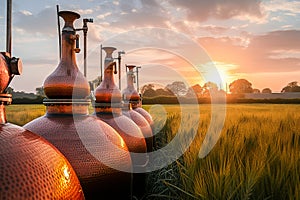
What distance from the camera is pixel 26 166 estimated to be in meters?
1.27

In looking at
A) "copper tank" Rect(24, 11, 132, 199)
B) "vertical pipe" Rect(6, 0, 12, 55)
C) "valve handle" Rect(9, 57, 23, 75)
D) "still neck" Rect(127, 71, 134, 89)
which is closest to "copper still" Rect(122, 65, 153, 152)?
"still neck" Rect(127, 71, 134, 89)

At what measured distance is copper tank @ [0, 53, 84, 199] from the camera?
3.93ft

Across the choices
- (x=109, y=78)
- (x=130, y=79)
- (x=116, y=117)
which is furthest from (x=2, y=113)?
(x=130, y=79)

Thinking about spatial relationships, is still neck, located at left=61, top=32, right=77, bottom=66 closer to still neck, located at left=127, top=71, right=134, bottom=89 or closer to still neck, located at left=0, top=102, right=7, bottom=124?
still neck, located at left=0, top=102, right=7, bottom=124

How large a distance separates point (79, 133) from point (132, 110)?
343cm

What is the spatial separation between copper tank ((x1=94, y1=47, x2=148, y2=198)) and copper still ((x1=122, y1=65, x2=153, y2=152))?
47.8 inches

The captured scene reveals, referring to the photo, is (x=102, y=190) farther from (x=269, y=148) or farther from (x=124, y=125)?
(x=269, y=148)

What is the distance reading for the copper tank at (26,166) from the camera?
1.20 metres

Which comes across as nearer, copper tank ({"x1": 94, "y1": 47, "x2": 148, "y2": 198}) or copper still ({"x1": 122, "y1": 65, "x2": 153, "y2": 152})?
copper tank ({"x1": 94, "y1": 47, "x2": 148, "y2": 198})

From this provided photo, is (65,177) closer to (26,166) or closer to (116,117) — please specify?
(26,166)

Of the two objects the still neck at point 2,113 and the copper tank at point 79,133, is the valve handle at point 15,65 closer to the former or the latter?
the still neck at point 2,113

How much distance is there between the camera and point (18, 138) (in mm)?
1355

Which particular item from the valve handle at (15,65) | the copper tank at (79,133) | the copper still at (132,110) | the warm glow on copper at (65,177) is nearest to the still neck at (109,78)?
the copper still at (132,110)

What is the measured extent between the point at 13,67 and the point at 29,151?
17.2 inches
